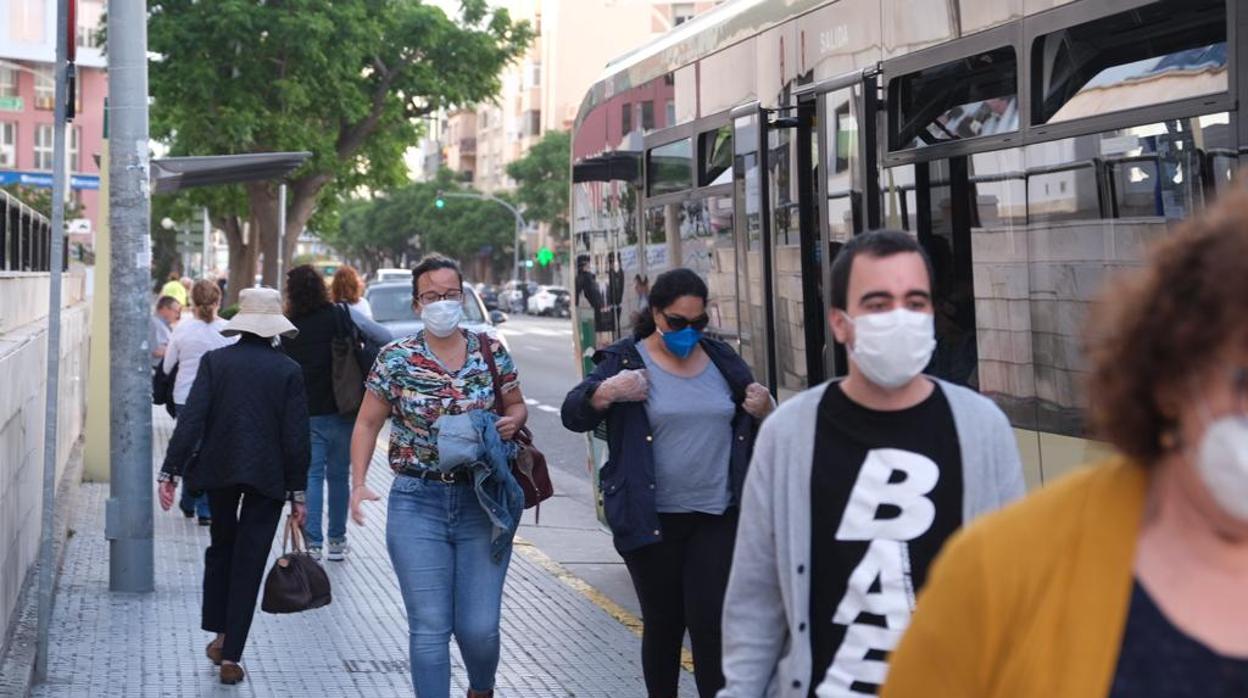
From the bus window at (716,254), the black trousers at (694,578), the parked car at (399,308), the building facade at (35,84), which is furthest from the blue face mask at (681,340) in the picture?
the building facade at (35,84)

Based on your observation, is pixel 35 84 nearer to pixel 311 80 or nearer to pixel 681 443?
pixel 311 80

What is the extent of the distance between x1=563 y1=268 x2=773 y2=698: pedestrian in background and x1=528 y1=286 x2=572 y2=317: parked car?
7175 centimetres

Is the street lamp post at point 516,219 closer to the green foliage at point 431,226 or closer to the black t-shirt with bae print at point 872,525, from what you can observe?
the green foliage at point 431,226

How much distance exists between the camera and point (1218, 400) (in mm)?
1887

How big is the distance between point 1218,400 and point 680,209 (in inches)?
312

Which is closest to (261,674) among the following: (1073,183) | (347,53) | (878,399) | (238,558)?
(238,558)

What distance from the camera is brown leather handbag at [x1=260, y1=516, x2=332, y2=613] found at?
26.0 ft

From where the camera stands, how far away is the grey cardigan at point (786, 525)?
355cm

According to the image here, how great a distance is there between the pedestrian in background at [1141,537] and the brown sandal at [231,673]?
6.20 metres

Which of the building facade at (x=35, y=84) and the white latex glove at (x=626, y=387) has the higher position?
the building facade at (x=35, y=84)

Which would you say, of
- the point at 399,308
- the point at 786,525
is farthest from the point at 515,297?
the point at 786,525

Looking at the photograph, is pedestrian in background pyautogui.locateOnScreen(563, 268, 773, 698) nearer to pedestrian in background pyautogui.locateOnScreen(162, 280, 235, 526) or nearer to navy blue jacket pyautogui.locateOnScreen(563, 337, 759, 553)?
navy blue jacket pyautogui.locateOnScreen(563, 337, 759, 553)

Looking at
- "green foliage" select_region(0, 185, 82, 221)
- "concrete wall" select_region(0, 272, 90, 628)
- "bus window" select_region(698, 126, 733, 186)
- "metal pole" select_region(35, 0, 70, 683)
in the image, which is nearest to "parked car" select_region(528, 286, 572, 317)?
"green foliage" select_region(0, 185, 82, 221)

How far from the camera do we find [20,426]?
9.25 m
